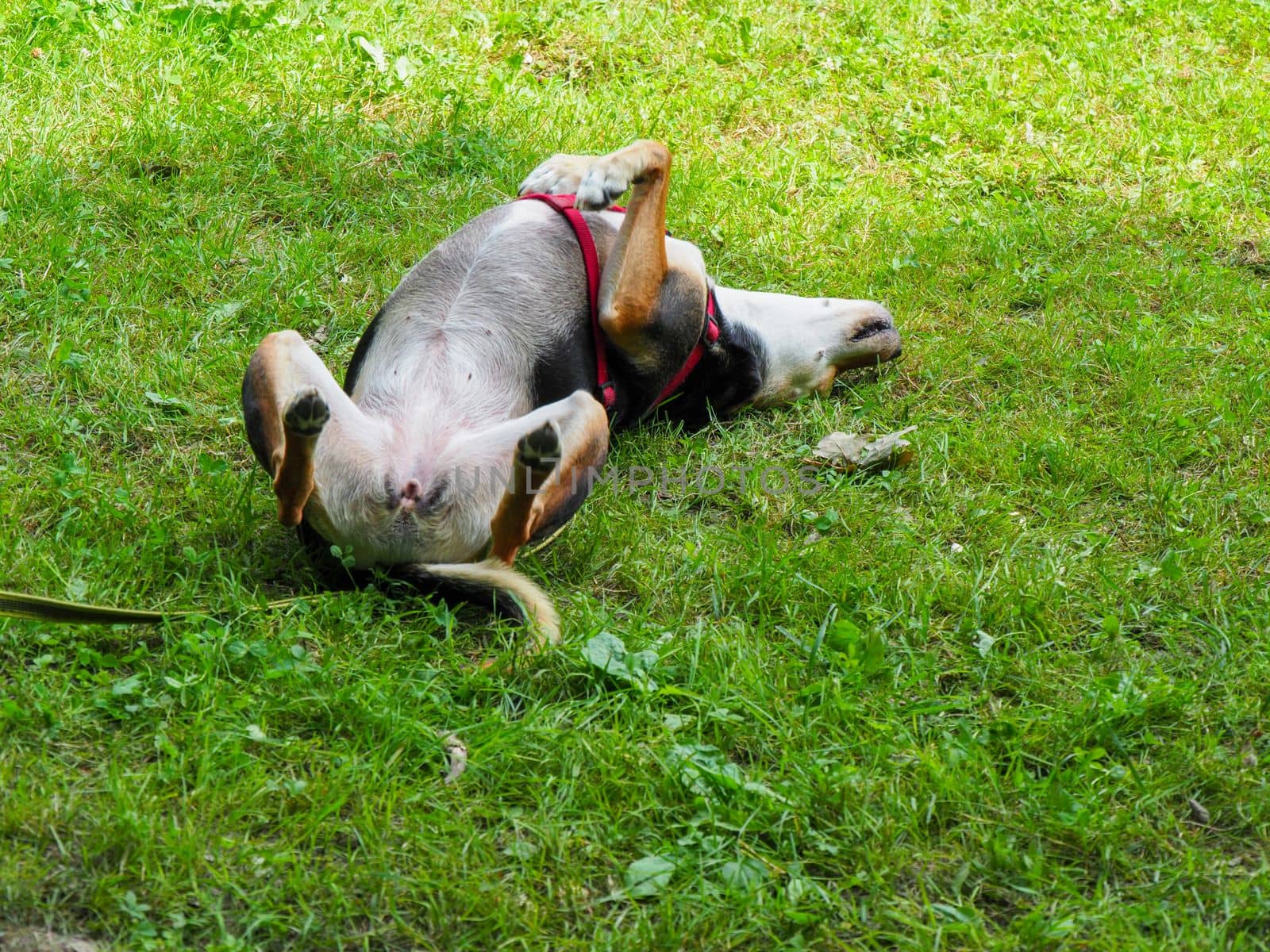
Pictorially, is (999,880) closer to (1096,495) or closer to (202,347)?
(1096,495)

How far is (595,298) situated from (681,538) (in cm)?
84

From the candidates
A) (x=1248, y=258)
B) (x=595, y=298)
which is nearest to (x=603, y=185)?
(x=595, y=298)

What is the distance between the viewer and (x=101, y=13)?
561 centimetres

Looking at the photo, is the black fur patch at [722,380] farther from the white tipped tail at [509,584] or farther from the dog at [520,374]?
the white tipped tail at [509,584]

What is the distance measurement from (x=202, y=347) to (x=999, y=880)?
3050 mm

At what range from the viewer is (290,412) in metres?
2.90

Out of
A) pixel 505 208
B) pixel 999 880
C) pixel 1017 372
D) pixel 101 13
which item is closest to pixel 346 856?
pixel 999 880

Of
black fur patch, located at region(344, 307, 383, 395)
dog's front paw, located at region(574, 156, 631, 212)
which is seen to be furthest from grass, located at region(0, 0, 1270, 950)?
dog's front paw, located at region(574, 156, 631, 212)

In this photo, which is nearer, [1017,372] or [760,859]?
[760,859]

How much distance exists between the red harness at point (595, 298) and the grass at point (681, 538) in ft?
0.81

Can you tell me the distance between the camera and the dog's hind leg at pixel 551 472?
2.98 metres


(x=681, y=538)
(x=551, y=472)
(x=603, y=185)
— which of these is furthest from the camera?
(x=603, y=185)

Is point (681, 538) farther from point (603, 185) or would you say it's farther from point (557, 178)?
point (557, 178)

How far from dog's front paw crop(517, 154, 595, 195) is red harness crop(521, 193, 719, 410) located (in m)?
0.05
